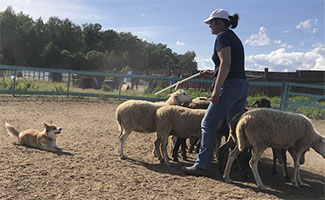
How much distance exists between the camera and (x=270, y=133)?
13.9 feet

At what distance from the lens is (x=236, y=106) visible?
468cm

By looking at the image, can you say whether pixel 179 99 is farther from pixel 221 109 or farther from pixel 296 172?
pixel 296 172

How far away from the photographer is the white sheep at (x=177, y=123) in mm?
5395

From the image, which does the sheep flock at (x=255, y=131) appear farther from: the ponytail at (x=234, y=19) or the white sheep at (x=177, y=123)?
the ponytail at (x=234, y=19)

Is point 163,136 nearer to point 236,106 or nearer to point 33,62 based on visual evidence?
point 236,106

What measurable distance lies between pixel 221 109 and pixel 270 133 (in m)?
0.79

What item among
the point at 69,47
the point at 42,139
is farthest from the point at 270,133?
the point at 69,47

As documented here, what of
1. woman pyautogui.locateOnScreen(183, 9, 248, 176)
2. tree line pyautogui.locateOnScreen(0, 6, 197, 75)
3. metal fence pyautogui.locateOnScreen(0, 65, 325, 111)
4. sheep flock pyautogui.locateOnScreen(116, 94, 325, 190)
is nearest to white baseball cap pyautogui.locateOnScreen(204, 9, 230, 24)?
woman pyautogui.locateOnScreen(183, 9, 248, 176)

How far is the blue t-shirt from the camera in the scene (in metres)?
4.27

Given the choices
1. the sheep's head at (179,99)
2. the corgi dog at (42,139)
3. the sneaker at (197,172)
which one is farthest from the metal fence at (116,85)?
the corgi dog at (42,139)

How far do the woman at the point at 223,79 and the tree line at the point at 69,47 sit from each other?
31481 mm

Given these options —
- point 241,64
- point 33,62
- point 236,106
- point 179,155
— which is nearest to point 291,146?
point 236,106

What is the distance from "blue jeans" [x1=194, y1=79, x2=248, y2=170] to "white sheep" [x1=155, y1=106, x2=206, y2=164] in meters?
0.79

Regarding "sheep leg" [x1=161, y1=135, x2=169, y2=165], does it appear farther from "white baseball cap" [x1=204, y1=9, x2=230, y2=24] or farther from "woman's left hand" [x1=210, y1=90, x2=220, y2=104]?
"white baseball cap" [x1=204, y1=9, x2=230, y2=24]
